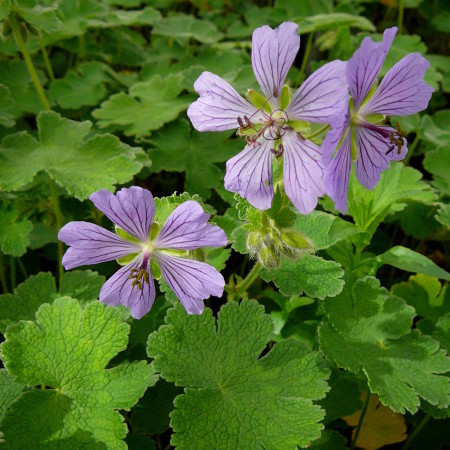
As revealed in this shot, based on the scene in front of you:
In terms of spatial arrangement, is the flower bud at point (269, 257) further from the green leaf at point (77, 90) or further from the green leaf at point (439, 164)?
the green leaf at point (77, 90)

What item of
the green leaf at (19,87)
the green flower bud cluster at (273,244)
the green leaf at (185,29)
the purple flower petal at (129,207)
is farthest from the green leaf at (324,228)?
the green leaf at (185,29)

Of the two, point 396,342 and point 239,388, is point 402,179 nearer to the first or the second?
point 396,342

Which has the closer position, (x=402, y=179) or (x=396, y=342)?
(x=396, y=342)

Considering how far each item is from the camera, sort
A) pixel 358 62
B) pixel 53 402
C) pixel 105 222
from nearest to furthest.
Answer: pixel 358 62
pixel 53 402
pixel 105 222

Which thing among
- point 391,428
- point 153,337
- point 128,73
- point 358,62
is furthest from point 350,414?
point 128,73

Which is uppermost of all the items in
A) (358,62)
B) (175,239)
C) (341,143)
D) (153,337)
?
(358,62)
